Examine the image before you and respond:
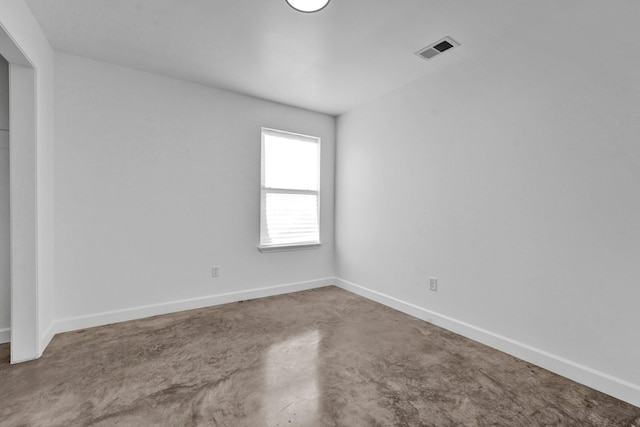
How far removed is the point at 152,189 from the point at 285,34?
2067 mm

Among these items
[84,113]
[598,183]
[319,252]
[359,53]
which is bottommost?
[319,252]

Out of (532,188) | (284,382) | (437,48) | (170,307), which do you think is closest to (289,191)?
(170,307)

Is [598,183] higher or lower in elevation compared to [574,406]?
higher

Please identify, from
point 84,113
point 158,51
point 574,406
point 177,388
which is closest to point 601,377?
point 574,406

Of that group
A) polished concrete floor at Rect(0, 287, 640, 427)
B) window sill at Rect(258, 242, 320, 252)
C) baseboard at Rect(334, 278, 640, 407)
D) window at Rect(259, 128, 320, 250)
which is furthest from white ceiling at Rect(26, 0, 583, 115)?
polished concrete floor at Rect(0, 287, 640, 427)

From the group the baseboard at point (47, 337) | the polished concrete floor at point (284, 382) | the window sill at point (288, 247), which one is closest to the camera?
the polished concrete floor at point (284, 382)

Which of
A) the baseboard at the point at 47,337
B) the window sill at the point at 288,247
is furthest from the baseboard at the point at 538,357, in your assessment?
the baseboard at the point at 47,337

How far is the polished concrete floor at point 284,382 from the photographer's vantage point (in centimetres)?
169

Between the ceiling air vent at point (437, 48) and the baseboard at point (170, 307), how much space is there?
3.10 meters

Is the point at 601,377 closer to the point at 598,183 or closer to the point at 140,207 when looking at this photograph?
the point at 598,183

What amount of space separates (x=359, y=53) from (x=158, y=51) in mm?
1831

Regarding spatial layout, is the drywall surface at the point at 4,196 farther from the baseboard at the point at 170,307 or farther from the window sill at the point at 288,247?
the window sill at the point at 288,247

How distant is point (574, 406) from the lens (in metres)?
1.80

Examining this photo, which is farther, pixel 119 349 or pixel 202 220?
pixel 202 220
